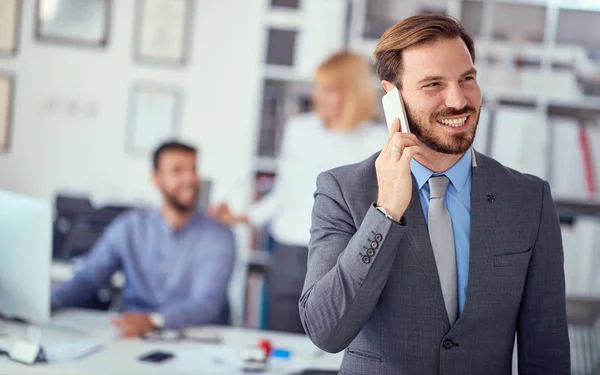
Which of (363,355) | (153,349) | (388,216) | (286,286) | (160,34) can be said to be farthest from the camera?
(160,34)

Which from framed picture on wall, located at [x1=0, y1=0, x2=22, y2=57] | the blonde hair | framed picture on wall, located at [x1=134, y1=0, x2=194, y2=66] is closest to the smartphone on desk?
the blonde hair

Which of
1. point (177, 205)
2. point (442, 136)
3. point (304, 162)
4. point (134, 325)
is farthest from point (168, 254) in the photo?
point (442, 136)

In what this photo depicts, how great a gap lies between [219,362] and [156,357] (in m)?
0.19

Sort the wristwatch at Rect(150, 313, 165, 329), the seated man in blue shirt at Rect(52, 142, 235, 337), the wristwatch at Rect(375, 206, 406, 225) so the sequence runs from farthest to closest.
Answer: the seated man in blue shirt at Rect(52, 142, 235, 337) → the wristwatch at Rect(150, 313, 165, 329) → the wristwatch at Rect(375, 206, 406, 225)

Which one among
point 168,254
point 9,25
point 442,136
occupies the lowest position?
point 168,254

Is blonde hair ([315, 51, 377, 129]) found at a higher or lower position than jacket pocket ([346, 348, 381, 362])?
higher

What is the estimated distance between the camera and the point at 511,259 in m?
1.45

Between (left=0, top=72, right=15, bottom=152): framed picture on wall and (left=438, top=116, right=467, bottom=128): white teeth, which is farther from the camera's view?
(left=0, top=72, right=15, bottom=152): framed picture on wall

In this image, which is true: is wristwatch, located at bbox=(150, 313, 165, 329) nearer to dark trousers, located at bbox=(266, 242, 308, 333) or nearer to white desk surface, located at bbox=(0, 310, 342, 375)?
white desk surface, located at bbox=(0, 310, 342, 375)

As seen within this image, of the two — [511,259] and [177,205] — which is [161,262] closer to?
[177,205]

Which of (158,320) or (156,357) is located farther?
(158,320)

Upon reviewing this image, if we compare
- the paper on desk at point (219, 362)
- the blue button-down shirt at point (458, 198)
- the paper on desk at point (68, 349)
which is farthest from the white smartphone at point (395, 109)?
the paper on desk at point (68, 349)

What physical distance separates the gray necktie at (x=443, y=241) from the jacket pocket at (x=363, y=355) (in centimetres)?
15

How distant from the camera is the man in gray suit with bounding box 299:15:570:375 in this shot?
55.2 inches
